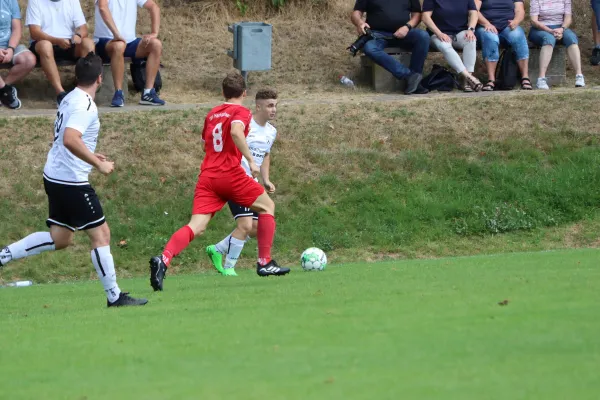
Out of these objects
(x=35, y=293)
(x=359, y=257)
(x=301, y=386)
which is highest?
(x=301, y=386)

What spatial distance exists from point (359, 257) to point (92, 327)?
26.1 feet

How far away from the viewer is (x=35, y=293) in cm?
1187

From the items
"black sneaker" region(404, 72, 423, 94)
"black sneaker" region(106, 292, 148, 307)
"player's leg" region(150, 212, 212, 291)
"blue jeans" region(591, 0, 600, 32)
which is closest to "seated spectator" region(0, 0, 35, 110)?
"black sneaker" region(404, 72, 423, 94)

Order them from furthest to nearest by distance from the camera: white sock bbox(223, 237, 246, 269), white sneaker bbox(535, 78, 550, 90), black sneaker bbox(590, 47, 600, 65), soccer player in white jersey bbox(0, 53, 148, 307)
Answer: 1. black sneaker bbox(590, 47, 600, 65)
2. white sneaker bbox(535, 78, 550, 90)
3. white sock bbox(223, 237, 246, 269)
4. soccer player in white jersey bbox(0, 53, 148, 307)

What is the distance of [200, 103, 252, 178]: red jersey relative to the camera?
1093cm

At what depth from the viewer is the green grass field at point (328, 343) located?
5980 millimetres

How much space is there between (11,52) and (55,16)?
928mm

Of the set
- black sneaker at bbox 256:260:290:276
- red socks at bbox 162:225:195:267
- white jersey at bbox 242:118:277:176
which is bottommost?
black sneaker at bbox 256:260:290:276

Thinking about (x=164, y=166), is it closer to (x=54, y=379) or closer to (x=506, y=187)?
(x=506, y=187)

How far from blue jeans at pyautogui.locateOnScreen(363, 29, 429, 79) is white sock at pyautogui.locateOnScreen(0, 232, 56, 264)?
33.8ft

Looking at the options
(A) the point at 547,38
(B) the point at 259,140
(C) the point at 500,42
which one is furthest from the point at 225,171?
(A) the point at 547,38

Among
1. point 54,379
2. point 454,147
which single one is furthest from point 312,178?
point 54,379

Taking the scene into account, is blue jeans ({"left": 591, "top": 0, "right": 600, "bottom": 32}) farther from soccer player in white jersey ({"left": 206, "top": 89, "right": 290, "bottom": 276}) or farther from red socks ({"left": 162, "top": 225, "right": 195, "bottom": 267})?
red socks ({"left": 162, "top": 225, "right": 195, "bottom": 267})

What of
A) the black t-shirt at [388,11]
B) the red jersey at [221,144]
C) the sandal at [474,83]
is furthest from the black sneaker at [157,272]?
the sandal at [474,83]
